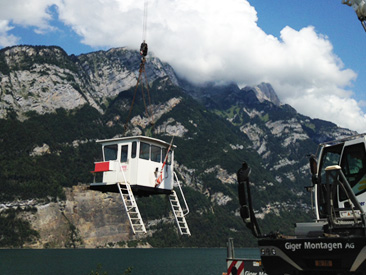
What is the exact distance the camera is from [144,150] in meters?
20.9

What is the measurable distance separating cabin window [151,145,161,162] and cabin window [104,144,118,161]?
1.88 meters

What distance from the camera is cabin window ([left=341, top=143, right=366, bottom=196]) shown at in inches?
356

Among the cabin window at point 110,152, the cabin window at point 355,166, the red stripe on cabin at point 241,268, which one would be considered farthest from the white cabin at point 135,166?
the cabin window at point 355,166

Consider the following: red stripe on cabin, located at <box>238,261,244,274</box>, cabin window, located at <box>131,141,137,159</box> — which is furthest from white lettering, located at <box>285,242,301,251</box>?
cabin window, located at <box>131,141,137,159</box>

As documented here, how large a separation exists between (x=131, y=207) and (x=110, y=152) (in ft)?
13.0

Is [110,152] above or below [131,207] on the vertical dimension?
above

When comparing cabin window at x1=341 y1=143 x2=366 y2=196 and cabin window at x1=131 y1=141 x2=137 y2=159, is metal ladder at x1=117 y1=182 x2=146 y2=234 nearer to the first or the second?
cabin window at x1=131 y1=141 x2=137 y2=159

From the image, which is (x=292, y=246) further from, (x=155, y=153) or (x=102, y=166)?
(x=102, y=166)

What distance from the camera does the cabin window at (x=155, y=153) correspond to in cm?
2139

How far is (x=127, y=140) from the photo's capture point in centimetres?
2086

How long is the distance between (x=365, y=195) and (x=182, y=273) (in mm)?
95177

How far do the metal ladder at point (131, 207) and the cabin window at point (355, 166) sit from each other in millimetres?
10075

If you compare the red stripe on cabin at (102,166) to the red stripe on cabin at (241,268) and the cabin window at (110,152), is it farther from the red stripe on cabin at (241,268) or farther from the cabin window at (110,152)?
the red stripe on cabin at (241,268)

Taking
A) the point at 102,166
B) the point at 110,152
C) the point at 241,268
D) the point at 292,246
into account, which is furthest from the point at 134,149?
the point at 292,246
